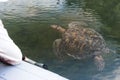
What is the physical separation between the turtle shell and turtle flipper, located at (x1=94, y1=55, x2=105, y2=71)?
0.15m

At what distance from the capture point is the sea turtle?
4211mm

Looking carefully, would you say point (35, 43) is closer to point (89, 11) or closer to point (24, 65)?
point (89, 11)

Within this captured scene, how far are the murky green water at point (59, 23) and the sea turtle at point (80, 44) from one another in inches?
3.8

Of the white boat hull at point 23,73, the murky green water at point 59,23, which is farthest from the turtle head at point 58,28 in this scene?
the white boat hull at point 23,73

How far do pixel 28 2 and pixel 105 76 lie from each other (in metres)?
3.99

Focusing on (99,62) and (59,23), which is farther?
(59,23)

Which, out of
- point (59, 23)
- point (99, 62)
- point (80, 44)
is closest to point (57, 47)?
point (80, 44)

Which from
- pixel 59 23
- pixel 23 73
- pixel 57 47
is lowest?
pixel 59 23

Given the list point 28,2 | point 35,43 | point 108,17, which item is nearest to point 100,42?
point 35,43

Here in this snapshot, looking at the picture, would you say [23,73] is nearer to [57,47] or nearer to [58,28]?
[57,47]

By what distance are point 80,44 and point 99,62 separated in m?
0.73

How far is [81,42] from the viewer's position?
4617 mm

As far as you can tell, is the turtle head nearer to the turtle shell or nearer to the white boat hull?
the turtle shell

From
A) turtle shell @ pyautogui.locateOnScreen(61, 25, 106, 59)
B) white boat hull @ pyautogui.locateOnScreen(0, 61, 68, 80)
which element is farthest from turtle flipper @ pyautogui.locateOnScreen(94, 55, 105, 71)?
white boat hull @ pyautogui.locateOnScreen(0, 61, 68, 80)
